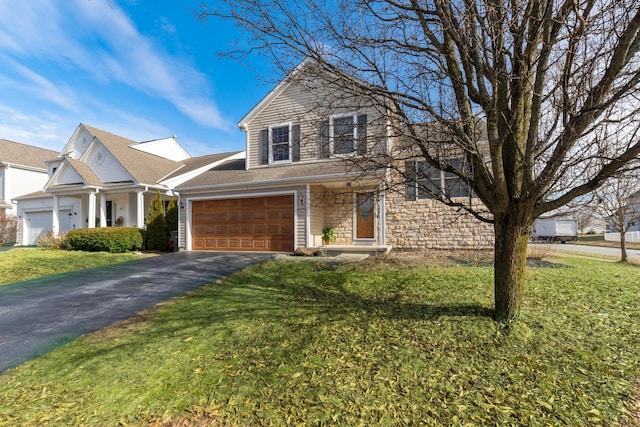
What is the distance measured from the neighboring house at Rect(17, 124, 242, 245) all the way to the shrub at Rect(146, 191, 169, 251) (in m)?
1.50

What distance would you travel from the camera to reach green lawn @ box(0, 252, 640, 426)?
2.64 m

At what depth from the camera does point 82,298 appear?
6.18 metres

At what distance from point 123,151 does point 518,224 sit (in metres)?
21.1

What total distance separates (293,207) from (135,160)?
12486 millimetres

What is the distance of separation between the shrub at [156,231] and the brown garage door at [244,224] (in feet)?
8.08

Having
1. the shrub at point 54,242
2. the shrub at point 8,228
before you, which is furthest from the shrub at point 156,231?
the shrub at point 8,228

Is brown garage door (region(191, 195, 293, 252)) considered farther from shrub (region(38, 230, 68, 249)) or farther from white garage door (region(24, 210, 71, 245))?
white garage door (region(24, 210, 71, 245))

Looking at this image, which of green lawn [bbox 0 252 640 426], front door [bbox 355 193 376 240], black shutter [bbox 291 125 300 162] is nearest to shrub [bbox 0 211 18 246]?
black shutter [bbox 291 125 300 162]

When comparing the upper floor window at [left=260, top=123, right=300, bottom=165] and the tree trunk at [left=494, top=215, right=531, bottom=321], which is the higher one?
the upper floor window at [left=260, top=123, right=300, bottom=165]

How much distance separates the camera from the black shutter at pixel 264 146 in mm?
13570

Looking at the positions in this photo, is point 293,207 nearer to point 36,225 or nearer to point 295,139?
point 295,139

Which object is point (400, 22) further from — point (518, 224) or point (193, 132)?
point (193, 132)

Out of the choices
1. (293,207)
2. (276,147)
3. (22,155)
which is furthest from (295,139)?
(22,155)

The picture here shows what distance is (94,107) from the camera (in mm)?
13578
